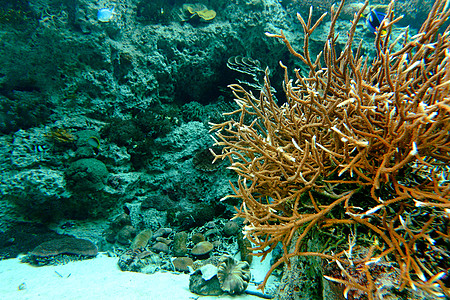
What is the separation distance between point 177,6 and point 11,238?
700cm

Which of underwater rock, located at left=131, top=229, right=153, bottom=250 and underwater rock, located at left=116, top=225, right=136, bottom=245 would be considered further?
underwater rock, located at left=116, top=225, right=136, bottom=245

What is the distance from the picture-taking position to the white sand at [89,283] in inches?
92.9

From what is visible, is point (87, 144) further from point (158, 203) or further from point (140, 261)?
point (140, 261)

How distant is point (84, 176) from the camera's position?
14.3ft

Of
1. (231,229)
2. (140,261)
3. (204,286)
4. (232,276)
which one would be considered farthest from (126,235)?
(232,276)

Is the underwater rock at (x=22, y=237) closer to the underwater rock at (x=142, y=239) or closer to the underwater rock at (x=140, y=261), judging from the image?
the underwater rock at (x=142, y=239)

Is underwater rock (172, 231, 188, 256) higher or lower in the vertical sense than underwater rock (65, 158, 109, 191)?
lower

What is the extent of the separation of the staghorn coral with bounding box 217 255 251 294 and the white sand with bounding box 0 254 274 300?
0.33ft

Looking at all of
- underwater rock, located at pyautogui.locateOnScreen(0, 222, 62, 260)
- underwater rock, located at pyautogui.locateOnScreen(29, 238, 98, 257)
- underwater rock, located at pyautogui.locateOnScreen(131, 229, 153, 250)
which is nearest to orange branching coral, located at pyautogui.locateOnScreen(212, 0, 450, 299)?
underwater rock, located at pyautogui.locateOnScreen(131, 229, 153, 250)

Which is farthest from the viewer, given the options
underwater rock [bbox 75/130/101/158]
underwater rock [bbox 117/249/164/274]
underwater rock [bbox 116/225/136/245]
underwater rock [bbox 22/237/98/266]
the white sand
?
underwater rock [bbox 75/130/101/158]

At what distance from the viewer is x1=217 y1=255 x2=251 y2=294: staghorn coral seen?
2.48m

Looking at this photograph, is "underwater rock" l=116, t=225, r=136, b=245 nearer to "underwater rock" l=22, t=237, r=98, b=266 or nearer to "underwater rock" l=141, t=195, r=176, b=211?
"underwater rock" l=22, t=237, r=98, b=266

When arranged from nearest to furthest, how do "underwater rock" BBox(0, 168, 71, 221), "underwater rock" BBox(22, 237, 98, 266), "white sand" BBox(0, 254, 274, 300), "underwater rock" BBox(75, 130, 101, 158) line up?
"white sand" BBox(0, 254, 274, 300)
"underwater rock" BBox(22, 237, 98, 266)
"underwater rock" BBox(0, 168, 71, 221)
"underwater rock" BBox(75, 130, 101, 158)

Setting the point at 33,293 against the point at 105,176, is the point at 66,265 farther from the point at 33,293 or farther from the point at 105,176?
the point at 105,176
